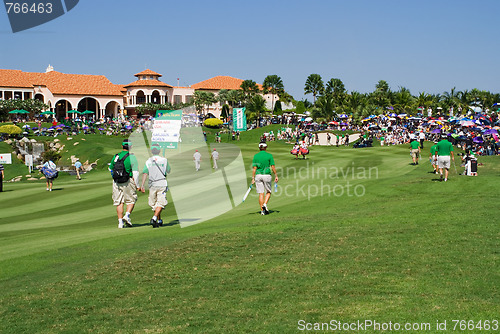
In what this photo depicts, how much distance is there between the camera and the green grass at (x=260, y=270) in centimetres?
707

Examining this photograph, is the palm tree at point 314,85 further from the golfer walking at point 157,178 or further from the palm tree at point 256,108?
the golfer walking at point 157,178

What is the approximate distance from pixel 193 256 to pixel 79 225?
7.62m

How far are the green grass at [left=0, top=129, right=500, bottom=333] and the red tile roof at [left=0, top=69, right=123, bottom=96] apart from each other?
97.1m

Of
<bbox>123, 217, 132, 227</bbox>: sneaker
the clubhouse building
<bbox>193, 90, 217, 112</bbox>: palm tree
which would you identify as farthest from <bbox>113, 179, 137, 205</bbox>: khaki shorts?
<bbox>193, 90, 217, 112</bbox>: palm tree

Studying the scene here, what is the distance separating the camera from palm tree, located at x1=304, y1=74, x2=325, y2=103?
128 meters

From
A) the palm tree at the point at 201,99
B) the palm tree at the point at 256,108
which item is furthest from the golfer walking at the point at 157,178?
the palm tree at the point at 201,99

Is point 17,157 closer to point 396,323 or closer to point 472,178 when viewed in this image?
point 472,178

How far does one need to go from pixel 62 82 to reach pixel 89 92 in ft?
19.8

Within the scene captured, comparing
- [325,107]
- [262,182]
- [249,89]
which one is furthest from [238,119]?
[262,182]

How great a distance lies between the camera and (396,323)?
6543mm

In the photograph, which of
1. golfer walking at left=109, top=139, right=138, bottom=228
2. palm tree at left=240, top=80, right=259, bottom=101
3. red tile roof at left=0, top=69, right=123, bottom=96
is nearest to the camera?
golfer walking at left=109, top=139, right=138, bottom=228

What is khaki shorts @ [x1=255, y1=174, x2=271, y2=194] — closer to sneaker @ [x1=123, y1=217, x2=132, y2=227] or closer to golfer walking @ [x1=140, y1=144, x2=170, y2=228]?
golfer walking @ [x1=140, y1=144, x2=170, y2=228]

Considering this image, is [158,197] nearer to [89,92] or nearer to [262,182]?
[262,182]

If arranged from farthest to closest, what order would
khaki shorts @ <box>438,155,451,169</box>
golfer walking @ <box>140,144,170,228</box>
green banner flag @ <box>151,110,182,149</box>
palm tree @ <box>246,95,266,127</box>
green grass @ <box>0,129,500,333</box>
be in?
palm tree @ <box>246,95,266,127</box>, green banner flag @ <box>151,110,182,149</box>, khaki shorts @ <box>438,155,451,169</box>, golfer walking @ <box>140,144,170,228</box>, green grass @ <box>0,129,500,333</box>
